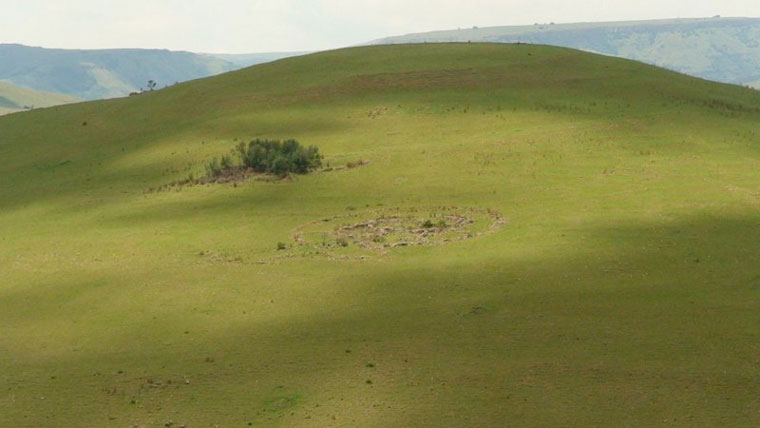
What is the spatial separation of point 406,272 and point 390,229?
25.1 feet

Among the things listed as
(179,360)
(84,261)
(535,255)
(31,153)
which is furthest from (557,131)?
(31,153)

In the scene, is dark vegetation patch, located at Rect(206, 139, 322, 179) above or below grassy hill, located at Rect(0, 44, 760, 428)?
above

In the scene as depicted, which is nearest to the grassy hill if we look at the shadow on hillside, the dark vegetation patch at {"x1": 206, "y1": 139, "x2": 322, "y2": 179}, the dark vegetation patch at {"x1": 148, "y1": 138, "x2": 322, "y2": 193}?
the shadow on hillside

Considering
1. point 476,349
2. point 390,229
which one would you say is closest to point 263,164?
point 390,229

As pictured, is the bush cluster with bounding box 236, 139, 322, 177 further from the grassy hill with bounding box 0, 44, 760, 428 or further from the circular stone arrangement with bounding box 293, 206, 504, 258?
the circular stone arrangement with bounding box 293, 206, 504, 258

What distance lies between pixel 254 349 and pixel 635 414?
12436mm

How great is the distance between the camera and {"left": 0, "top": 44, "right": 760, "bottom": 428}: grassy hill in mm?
23703

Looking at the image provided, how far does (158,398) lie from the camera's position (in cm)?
2425

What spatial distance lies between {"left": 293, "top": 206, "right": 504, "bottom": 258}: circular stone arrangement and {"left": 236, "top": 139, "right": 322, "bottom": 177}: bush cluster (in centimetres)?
1193

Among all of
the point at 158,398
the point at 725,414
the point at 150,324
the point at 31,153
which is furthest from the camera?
the point at 31,153

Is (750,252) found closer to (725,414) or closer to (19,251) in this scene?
(725,414)

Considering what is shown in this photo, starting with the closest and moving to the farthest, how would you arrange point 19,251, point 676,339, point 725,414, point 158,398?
point 725,414 → point 158,398 → point 676,339 → point 19,251

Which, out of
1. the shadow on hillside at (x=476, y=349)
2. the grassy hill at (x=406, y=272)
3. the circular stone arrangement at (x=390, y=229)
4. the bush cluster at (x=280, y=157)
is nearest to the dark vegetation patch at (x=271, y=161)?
the bush cluster at (x=280, y=157)

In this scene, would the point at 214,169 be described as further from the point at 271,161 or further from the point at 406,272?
the point at 406,272
